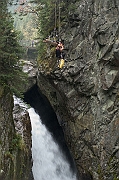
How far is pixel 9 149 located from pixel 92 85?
791 cm

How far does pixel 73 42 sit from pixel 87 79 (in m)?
3.58

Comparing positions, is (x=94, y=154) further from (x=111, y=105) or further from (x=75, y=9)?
(x=75, y=9)

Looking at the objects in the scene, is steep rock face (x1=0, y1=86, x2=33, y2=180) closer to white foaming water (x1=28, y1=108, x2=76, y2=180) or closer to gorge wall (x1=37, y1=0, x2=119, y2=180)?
white foaming water (x1=28, y1=108, x2=76, y2=180)

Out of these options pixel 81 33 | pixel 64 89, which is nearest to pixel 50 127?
pixel 64 89

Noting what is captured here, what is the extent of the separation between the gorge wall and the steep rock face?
5.01m

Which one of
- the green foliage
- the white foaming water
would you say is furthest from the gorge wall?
the green foliage

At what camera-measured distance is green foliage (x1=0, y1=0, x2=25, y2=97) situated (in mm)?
13570

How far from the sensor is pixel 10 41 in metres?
14.7

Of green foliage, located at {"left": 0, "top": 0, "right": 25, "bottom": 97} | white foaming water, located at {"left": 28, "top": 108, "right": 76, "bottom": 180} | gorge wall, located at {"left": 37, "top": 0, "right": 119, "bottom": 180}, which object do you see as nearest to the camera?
green foliage, located at {"left": 0, "top": 0, "right": 25, "bottom": 97}

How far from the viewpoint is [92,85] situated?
17.2 metres

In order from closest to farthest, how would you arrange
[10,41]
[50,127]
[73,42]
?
[10,41] < [73,42] < [50,127]

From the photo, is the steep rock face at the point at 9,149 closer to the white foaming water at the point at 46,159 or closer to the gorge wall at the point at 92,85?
the white foaming water at the point at 46,159

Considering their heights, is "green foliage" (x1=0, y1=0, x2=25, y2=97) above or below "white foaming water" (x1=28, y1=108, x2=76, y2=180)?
above

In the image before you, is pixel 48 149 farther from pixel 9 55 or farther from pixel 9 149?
pixel 9 55
